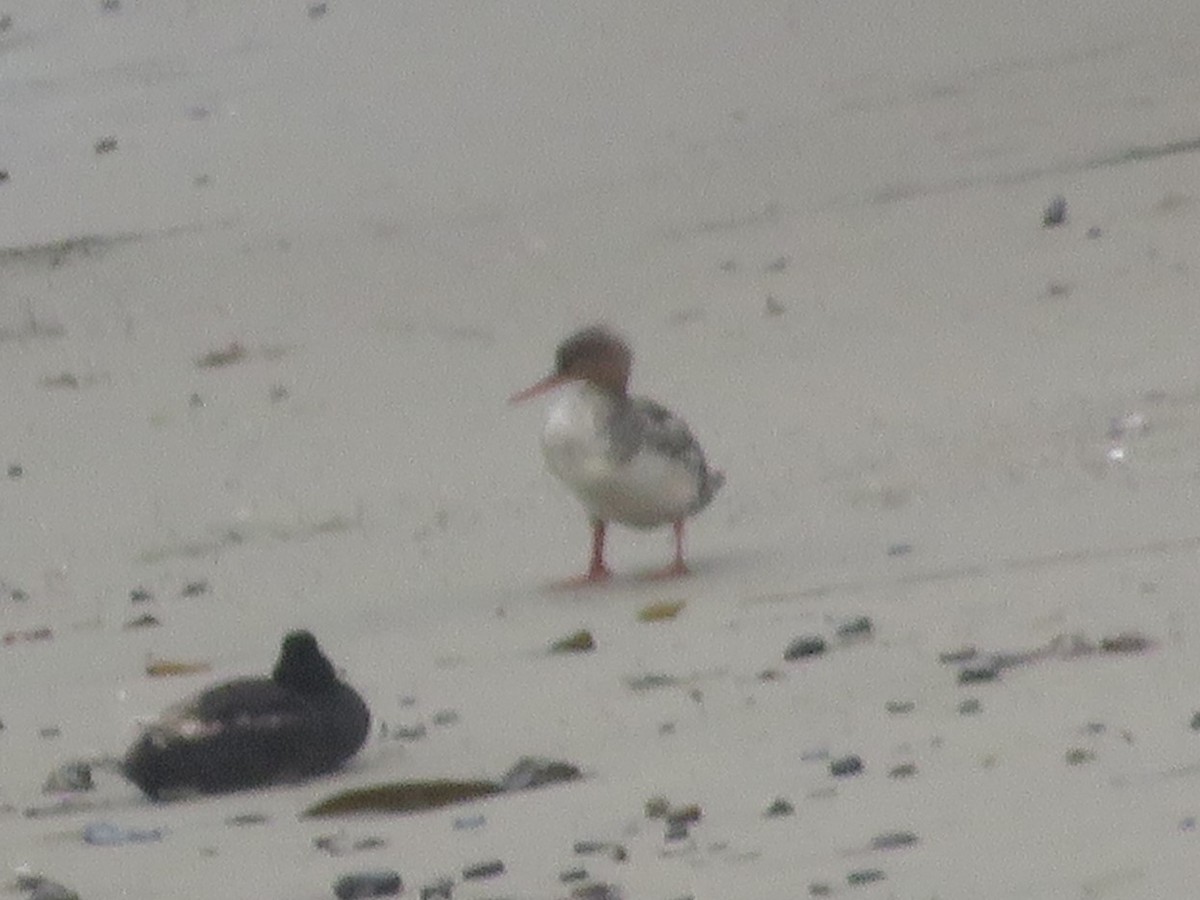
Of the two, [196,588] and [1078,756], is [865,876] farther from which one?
[196,588]

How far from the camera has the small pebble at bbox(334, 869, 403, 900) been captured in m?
6.08

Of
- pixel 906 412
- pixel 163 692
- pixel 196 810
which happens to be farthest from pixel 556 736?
pixel 906 412

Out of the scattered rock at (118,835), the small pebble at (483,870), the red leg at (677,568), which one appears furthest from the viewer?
the red leg at (677,568)

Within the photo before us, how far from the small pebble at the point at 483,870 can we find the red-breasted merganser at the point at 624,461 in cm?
314

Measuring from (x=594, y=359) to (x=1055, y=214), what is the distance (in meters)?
2.47

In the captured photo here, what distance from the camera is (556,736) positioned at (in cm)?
725

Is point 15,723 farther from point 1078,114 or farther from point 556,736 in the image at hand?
point 1078,114

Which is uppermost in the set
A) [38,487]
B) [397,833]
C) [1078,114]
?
[1078,114]

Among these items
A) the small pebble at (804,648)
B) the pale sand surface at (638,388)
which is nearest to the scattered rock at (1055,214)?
the pale sand surface at (638,388)

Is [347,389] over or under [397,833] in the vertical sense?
over

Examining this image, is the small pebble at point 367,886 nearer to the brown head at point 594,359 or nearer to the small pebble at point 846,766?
the small pebble at point 846,766

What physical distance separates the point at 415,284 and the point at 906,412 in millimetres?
2300

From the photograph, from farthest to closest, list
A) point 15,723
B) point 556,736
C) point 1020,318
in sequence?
1. point 1020,318
2. point 15,723
3. point 556,736

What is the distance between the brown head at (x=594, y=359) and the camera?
10039mm
